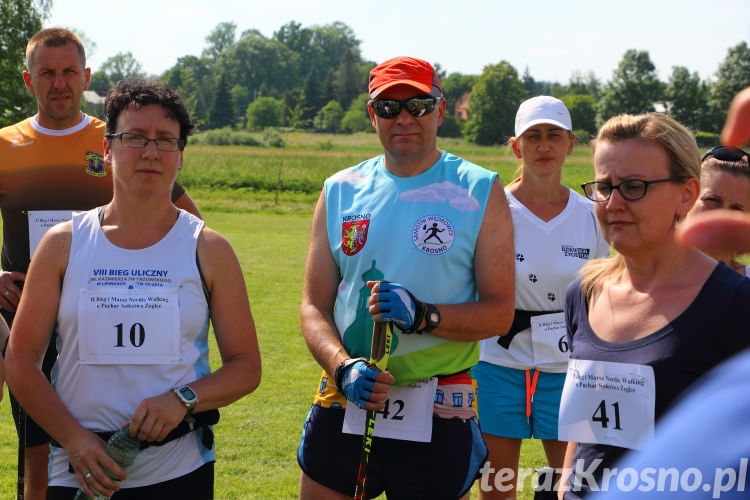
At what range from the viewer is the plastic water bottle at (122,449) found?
260 cm

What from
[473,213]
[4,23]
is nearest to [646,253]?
[473,213]

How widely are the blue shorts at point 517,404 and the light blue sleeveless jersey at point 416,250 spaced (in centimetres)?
105

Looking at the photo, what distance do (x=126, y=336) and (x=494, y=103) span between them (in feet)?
242

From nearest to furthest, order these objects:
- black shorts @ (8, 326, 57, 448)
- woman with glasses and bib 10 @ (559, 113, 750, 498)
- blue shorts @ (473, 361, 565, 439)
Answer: woman with glasses and bib 10 @ (559, 113, 750, 498), black shorts @ (8, 326, 57, 448), blue shorts @ (473, 361, 565, 439)

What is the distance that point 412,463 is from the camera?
2955 millimetres

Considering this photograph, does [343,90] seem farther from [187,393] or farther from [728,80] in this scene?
[187,393]

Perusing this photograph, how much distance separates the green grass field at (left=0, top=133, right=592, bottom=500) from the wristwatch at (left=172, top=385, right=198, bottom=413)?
245 cm

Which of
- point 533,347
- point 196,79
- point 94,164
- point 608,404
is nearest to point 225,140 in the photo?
point 94,164

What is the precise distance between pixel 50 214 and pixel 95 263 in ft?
4.62

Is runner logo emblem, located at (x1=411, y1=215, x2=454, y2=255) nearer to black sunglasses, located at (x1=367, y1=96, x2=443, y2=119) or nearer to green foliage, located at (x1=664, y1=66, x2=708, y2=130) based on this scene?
black sunglasses, located at (x1=367, y1=96, x2=443, y2=119)

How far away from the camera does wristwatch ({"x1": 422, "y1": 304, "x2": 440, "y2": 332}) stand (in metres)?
2.83

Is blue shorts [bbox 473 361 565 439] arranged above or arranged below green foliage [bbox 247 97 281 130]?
below

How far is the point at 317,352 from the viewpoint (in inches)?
121

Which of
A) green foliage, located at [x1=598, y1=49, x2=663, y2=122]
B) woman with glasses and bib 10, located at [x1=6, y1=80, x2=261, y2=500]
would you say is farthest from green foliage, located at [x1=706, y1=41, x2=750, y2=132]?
woman with glasses and bib 10, located at [x1=6, y1=80, x2=261, y2=500]
